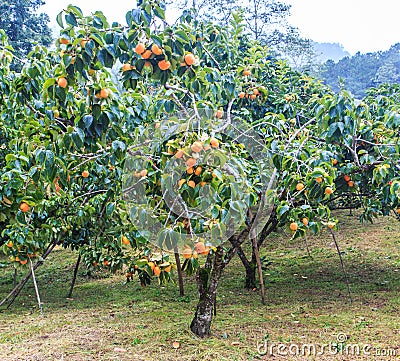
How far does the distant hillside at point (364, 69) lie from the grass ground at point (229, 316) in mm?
8421

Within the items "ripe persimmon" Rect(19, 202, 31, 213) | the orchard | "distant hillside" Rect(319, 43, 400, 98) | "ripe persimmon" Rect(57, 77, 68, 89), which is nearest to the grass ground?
the orchard

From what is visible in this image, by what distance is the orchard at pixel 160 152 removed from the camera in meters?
2.00

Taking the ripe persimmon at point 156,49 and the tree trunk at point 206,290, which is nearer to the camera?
the ripe persimmon at point 156,49

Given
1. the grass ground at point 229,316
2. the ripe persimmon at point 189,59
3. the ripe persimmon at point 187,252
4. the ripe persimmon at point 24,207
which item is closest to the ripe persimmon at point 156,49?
the ripe persimmon at point 189,59

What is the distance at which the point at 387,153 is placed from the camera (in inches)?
115

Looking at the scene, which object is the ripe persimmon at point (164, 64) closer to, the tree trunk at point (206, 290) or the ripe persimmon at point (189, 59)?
the ripe persimmon at point (189, 59)

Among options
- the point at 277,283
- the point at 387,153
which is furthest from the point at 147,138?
the point at 277,283

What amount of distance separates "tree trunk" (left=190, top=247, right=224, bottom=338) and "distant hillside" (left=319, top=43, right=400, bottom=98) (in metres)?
11.3

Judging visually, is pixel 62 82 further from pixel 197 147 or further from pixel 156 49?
pixel 197 147

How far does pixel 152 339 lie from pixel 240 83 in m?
2.14

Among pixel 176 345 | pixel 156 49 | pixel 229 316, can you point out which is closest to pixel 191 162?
pixel 156 49

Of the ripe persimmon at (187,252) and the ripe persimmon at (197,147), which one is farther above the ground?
the ripe persimmon at (197,147)

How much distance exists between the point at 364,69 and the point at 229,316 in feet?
41.5

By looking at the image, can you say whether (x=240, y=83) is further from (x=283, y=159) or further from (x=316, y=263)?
(x=316, y=263)
